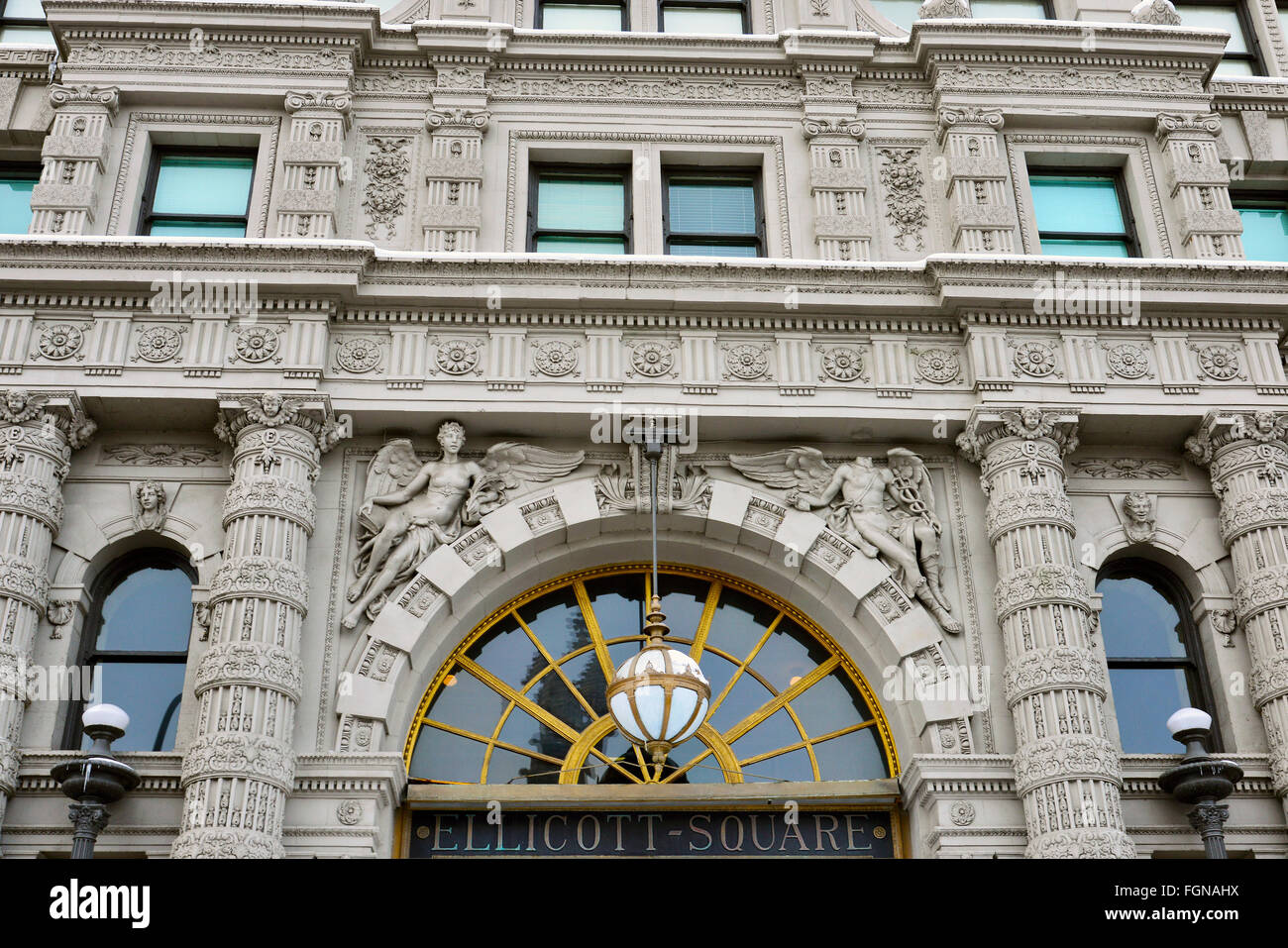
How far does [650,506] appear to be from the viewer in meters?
15.5

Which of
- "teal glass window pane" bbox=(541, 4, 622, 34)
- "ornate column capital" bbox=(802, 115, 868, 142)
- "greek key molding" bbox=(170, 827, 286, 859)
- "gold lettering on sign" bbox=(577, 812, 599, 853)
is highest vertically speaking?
"teal glass window pane" bbox=(541, 4, 622, 34)

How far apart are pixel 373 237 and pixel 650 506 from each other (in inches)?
194

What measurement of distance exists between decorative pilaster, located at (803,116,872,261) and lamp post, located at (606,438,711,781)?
6.17 metres

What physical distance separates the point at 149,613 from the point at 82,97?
6790mm

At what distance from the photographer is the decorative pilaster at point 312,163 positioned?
16578 millimetres

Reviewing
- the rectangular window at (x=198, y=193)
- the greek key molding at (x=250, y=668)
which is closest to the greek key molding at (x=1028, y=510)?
the greek key molding at (x=250, y=668)

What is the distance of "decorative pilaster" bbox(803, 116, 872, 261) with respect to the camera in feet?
55.3

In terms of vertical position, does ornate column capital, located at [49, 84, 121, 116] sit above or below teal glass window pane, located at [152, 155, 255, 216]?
above

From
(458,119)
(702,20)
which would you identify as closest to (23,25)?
(458,119)

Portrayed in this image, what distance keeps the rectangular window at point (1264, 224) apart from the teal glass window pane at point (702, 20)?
734cm

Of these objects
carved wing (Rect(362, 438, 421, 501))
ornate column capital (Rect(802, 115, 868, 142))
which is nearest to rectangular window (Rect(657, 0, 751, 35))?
ornate column capital (Rect(802, 115, 868, 142))

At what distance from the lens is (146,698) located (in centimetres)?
1461

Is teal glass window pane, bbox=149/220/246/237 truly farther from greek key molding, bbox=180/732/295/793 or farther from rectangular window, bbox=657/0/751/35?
greek key molding, bbox=180/732/295/793

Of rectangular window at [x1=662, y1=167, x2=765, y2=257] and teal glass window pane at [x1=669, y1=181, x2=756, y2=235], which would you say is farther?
teal glass window pane at [x1=669, y1=181, x2=756, y2=235]
